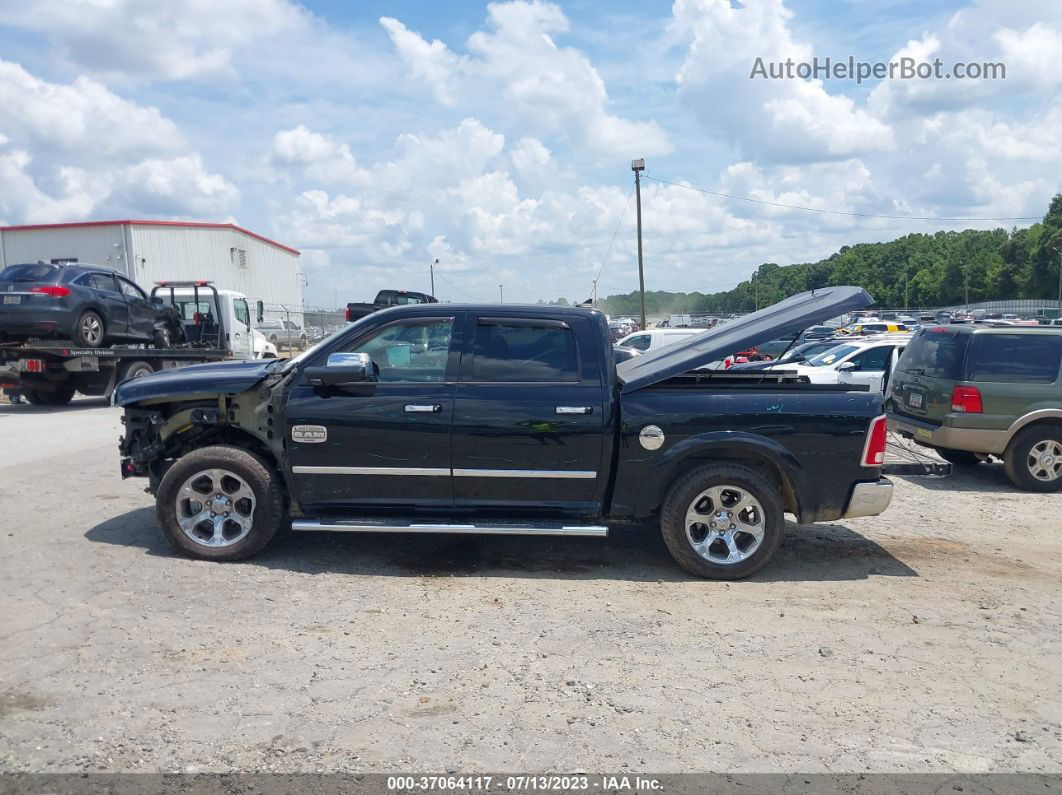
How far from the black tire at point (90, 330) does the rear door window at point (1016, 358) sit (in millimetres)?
14550

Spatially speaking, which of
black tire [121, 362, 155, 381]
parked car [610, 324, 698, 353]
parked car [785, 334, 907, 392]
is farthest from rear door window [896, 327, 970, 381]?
black tire [121, 362, 155, 381]

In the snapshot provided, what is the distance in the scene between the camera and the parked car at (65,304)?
15383 millimetres

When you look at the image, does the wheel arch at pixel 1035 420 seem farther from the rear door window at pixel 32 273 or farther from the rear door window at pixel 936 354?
the rear door window at pixel 32 273

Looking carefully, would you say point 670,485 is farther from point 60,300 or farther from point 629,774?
point 60,300

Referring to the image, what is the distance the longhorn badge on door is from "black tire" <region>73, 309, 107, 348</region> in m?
11.9

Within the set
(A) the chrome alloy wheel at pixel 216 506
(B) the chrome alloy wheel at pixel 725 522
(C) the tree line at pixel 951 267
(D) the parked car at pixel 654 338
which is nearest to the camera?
(B) the chrome alloy wheel at pixel 725 522

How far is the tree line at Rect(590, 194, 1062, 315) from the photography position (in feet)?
299

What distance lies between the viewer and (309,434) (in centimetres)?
594

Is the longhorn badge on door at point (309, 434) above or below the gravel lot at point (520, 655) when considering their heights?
above

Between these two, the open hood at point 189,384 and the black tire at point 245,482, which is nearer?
the black tire at point 245,482

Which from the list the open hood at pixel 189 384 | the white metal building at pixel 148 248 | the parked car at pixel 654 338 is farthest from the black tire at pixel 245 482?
the white metal building at pixel 148 248

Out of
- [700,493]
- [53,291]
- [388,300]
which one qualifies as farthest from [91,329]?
[700,493]

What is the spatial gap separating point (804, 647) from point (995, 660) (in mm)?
979

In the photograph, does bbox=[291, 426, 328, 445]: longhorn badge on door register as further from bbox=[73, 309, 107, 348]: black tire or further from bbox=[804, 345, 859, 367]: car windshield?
bbox=[73, 309, 107, 348]: black tire
